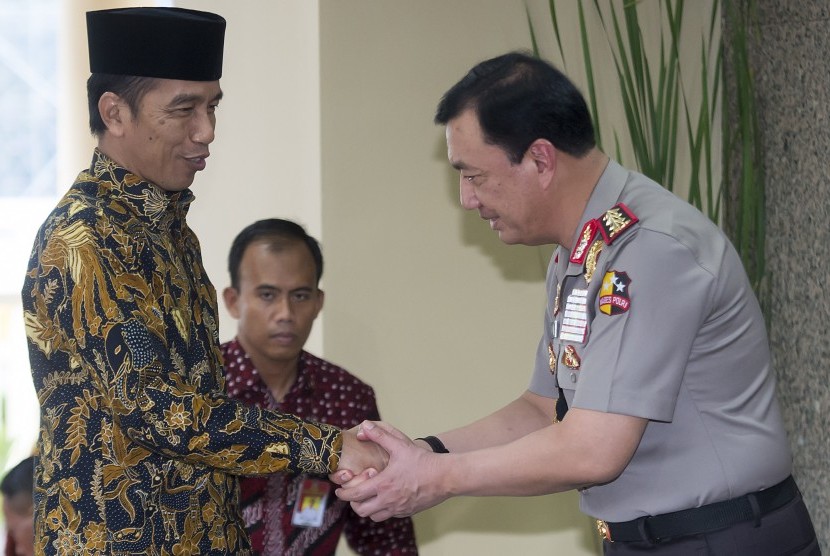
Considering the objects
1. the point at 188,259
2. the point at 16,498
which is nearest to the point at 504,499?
the point at 16,498

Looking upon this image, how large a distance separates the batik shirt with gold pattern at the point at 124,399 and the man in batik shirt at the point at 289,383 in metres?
0.67

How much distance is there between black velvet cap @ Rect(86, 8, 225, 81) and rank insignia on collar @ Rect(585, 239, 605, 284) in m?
0.73

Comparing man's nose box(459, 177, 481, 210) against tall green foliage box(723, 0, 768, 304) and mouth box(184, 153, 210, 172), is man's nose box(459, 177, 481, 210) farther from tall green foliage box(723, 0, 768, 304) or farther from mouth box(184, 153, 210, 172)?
tall green foliage box(723, 0, 768, 304)

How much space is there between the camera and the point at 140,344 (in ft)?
5.57

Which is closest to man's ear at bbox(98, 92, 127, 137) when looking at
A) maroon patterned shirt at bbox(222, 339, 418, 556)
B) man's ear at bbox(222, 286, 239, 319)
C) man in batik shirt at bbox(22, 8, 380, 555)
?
man in batik shirt at bbox(22, 8, 380, 555)

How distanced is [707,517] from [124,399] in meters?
0.97

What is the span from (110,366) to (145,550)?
29cm

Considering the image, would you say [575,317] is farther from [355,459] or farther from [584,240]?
[355,459]

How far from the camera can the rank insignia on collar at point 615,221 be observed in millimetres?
1838

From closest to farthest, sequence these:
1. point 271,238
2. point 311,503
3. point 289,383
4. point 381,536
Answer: point 311,503 → point 381,536 → point 289,383 → point 271,238

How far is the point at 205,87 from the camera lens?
1913 mm

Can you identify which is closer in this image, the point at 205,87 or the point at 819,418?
the point at 205,87

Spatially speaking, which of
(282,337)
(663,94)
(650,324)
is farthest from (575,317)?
(663,94)

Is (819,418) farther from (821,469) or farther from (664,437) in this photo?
(664,437)
